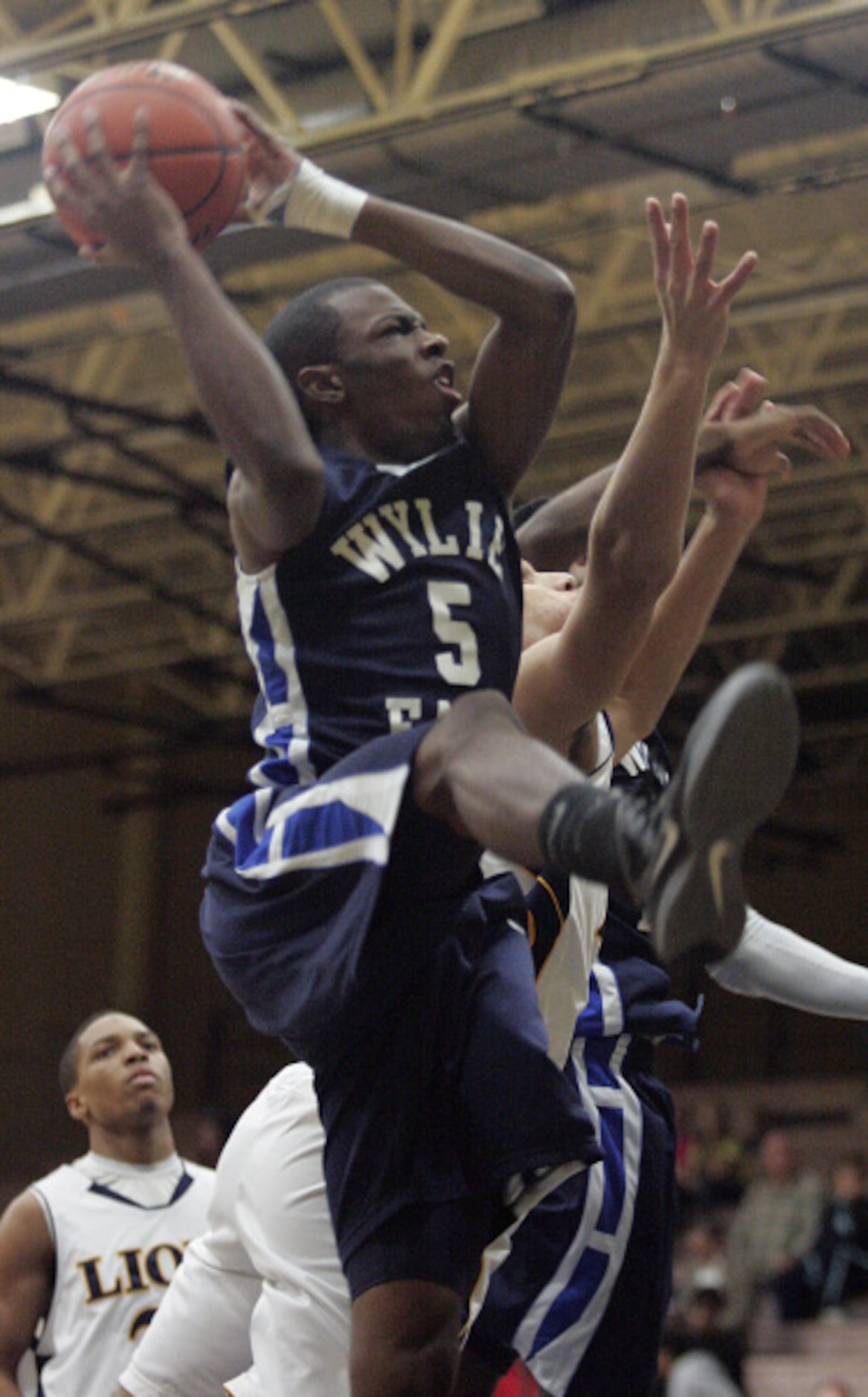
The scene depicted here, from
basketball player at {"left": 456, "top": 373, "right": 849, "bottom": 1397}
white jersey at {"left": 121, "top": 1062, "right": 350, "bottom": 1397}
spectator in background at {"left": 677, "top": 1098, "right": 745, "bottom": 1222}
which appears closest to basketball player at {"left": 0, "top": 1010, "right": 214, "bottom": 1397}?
white jersey at {"left": 121, "top": 1062, "right": 350, "bottom": 1397}

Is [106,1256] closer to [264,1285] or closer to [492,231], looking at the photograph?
[264,1285]

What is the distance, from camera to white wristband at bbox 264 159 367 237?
3.34 meters

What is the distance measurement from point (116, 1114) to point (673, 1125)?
7.17 ft

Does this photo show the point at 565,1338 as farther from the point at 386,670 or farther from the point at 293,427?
the point at 293,427

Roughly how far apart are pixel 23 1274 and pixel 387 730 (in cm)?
305

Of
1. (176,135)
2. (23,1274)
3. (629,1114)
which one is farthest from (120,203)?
(23,1274)

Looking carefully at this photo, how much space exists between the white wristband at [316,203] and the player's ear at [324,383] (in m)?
0.23

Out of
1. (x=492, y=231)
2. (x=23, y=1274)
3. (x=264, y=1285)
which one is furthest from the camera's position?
(x=492, y=231)

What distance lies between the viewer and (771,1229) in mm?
14133

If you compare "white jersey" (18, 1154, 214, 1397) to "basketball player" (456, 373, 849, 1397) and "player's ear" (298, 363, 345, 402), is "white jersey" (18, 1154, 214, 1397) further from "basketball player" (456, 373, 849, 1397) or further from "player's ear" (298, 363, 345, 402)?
"player's ear" (298, 363, 345, 402)

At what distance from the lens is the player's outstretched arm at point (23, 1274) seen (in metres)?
5.41

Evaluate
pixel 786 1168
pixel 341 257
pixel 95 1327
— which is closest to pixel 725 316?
pixel 95 1327

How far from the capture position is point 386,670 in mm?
3180

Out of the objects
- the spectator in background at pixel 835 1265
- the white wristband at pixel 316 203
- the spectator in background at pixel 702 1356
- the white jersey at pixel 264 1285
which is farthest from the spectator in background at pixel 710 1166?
the white wristband at pixel 316 203
